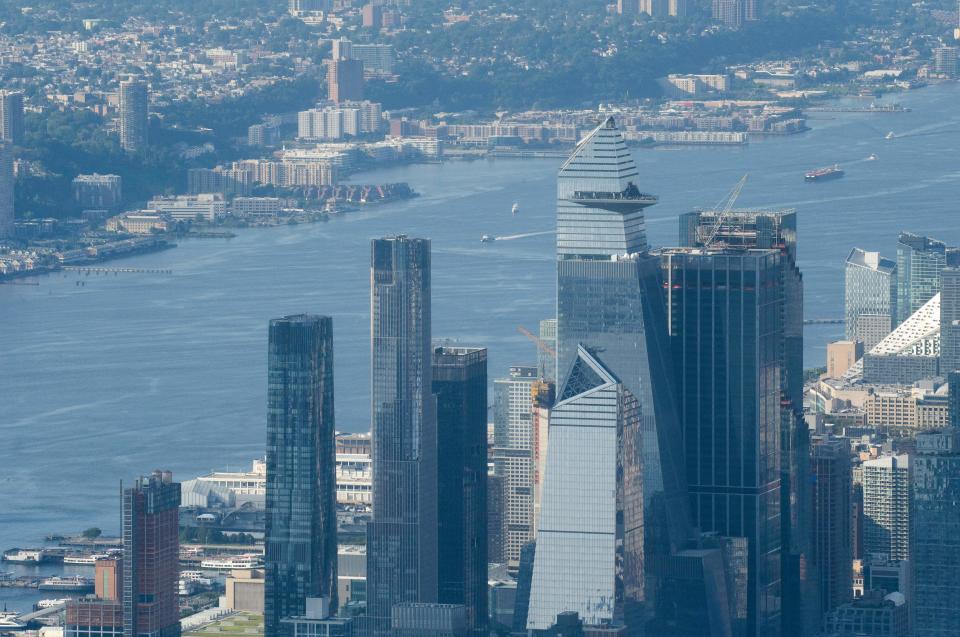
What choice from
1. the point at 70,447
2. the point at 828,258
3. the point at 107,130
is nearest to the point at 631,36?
the point at 107,130

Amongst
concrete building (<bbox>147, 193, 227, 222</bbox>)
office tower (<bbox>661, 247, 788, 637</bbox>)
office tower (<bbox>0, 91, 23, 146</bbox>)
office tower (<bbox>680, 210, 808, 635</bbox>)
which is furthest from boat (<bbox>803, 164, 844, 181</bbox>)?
office tower (<bbox>661, 247, 788, 637</bbox>)

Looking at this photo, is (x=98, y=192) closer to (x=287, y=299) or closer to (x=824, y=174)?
(x=824, y=174)

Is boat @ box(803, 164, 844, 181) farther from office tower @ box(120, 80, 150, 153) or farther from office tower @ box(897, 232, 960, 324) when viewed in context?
office tower @ box(120, 80, 150, 153)

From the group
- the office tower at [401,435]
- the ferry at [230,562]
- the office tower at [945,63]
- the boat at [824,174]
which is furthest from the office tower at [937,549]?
the office tower at [945,63]

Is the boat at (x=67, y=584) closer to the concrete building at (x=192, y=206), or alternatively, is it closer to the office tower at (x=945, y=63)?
the concrete building at (x=192, y=206)

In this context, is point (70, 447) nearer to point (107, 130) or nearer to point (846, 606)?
point (846, 606)
